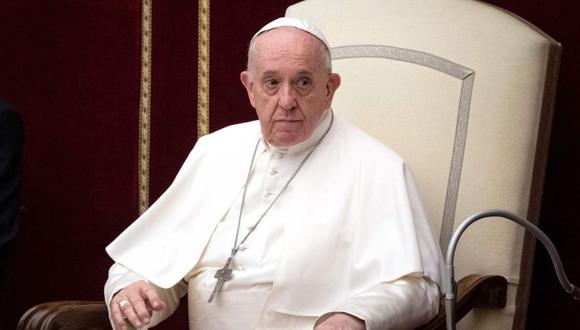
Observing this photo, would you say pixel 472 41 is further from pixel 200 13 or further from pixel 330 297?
pixel 200 13

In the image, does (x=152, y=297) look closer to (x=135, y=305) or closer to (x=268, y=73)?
(x=135, y=305)

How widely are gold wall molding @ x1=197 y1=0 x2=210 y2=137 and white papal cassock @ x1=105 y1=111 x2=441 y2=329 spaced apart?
3.31 ft

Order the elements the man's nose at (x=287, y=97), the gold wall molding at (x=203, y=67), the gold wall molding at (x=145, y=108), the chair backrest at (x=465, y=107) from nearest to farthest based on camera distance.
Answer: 1. the man's nose at (x=287, y=97)
2. the chair backrest at (x=465, y=107)
3. the gold wall molding at (x=203, y=67)
4. the gold wall molding at (x=145, y=108)

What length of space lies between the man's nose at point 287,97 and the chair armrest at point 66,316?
0.76 meters

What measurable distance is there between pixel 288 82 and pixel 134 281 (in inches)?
28.6

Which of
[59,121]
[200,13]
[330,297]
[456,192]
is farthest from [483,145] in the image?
[59,121]

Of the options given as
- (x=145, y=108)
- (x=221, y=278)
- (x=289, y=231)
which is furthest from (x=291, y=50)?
(x=145, y=108)

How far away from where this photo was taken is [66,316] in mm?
2852

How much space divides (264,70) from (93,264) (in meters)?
2.05

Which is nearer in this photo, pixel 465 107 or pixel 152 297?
pixel 152 297

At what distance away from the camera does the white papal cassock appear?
2.84 meters

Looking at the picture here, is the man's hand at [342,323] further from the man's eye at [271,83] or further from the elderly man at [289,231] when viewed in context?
the man's eye at [271,83]

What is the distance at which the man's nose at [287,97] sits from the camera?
2938 mm

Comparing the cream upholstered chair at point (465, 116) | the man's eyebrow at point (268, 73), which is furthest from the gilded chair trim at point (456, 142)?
the man's eyebrow at point (268, 73)
